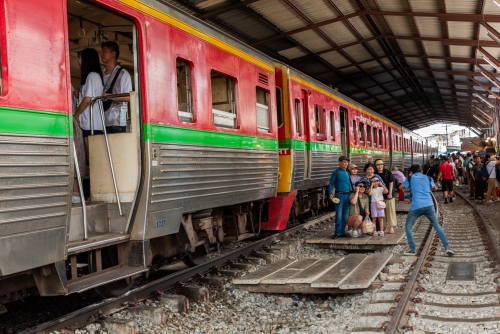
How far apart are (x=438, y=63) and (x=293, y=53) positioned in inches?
269

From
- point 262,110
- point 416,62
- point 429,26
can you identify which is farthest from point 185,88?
point 416,62

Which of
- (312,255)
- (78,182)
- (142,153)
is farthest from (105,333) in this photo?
(312,255)

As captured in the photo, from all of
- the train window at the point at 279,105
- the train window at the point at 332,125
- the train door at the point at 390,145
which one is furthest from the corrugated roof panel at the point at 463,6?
the train door at the point at 390,145

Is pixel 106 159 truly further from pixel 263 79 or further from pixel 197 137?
pixel 263 79

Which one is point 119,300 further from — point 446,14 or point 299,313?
point 446,14

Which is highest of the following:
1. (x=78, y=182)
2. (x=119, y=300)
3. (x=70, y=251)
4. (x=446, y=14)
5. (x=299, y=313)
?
(x=446, y=14)

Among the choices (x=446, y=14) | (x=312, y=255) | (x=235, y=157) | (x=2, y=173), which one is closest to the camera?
(x=2, y=173)

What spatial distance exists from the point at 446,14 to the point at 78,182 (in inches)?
474

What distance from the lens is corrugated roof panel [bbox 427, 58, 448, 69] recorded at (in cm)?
2084

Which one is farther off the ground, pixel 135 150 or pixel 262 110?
pixel 262 110

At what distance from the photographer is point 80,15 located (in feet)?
20.2

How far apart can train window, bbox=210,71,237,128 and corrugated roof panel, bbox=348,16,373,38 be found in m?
9.71

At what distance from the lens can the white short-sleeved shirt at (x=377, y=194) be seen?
31.0 feet

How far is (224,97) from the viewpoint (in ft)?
24.7
